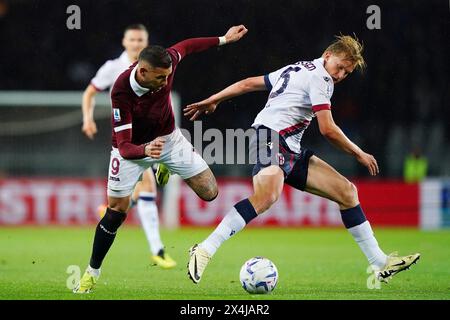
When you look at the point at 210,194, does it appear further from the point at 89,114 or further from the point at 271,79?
the point at 89,114

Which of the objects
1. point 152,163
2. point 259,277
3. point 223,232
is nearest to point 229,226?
point 223,232

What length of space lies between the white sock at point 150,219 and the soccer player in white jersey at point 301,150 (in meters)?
2.25

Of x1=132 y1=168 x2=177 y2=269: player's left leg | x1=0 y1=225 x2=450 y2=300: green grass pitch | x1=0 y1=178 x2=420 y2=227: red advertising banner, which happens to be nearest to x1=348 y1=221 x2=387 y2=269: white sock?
x1=0 y1=225 x2=450 y2=300: green grass pitch

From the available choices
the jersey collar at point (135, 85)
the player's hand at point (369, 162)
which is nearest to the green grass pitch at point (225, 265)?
the player's hand at point (369, 162)

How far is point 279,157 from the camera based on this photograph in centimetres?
761

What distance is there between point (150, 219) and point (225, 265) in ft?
3.34

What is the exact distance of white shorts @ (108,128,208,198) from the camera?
7289 mm

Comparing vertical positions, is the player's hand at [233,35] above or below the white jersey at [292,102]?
above

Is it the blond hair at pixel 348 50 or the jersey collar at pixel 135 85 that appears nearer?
the jersey collar at pixel 135 85

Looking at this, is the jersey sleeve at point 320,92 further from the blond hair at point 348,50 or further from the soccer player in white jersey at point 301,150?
the blond hair at point 348,50

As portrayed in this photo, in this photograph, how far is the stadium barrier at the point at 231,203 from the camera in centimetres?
1709

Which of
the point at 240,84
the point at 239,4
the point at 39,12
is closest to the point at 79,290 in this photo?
the point at 240,84

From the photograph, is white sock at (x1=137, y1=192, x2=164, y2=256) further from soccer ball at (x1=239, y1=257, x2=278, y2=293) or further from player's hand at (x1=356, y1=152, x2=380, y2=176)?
player's hand at (x1=356, y1=152, x2=380, y2=176)

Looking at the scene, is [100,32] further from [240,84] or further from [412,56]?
[240,84]
